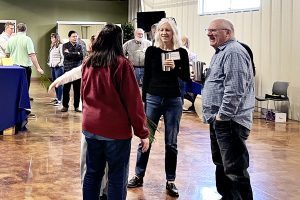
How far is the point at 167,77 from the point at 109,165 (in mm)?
1161

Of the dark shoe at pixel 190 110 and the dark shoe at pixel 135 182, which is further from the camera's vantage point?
the dark shoe at pixel 190 110

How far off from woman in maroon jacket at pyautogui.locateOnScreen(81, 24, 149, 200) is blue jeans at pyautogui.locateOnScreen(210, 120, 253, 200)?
619 millimetres

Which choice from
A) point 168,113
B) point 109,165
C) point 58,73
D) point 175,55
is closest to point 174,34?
point 175,55

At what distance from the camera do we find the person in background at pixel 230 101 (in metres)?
2.87

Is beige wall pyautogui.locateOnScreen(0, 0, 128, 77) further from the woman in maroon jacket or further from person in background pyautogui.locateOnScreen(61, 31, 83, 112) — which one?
the woman in maroon jacket

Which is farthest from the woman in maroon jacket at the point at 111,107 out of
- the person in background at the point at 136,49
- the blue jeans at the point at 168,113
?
the person in background at the point at 136,49

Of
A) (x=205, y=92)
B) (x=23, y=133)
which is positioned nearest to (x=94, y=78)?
(x=205, y=92)

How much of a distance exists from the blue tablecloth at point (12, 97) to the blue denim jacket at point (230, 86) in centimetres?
352

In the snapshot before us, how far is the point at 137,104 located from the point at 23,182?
191 cm

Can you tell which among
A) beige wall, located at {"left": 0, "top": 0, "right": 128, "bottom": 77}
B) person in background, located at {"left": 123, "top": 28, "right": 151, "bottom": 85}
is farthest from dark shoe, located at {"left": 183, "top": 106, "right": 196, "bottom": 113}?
beige wall, located at {"left": 0, "top": 0, "right": 128, "bottom": 77}

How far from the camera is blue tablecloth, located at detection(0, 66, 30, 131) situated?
5.82m

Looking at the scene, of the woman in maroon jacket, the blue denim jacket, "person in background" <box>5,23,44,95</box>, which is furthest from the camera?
"person in background" <box>5,23,44,95</box>

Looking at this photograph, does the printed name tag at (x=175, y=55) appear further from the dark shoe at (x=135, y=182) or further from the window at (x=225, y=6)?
the window at (x=225, y=6)

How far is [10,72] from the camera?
5867mm
